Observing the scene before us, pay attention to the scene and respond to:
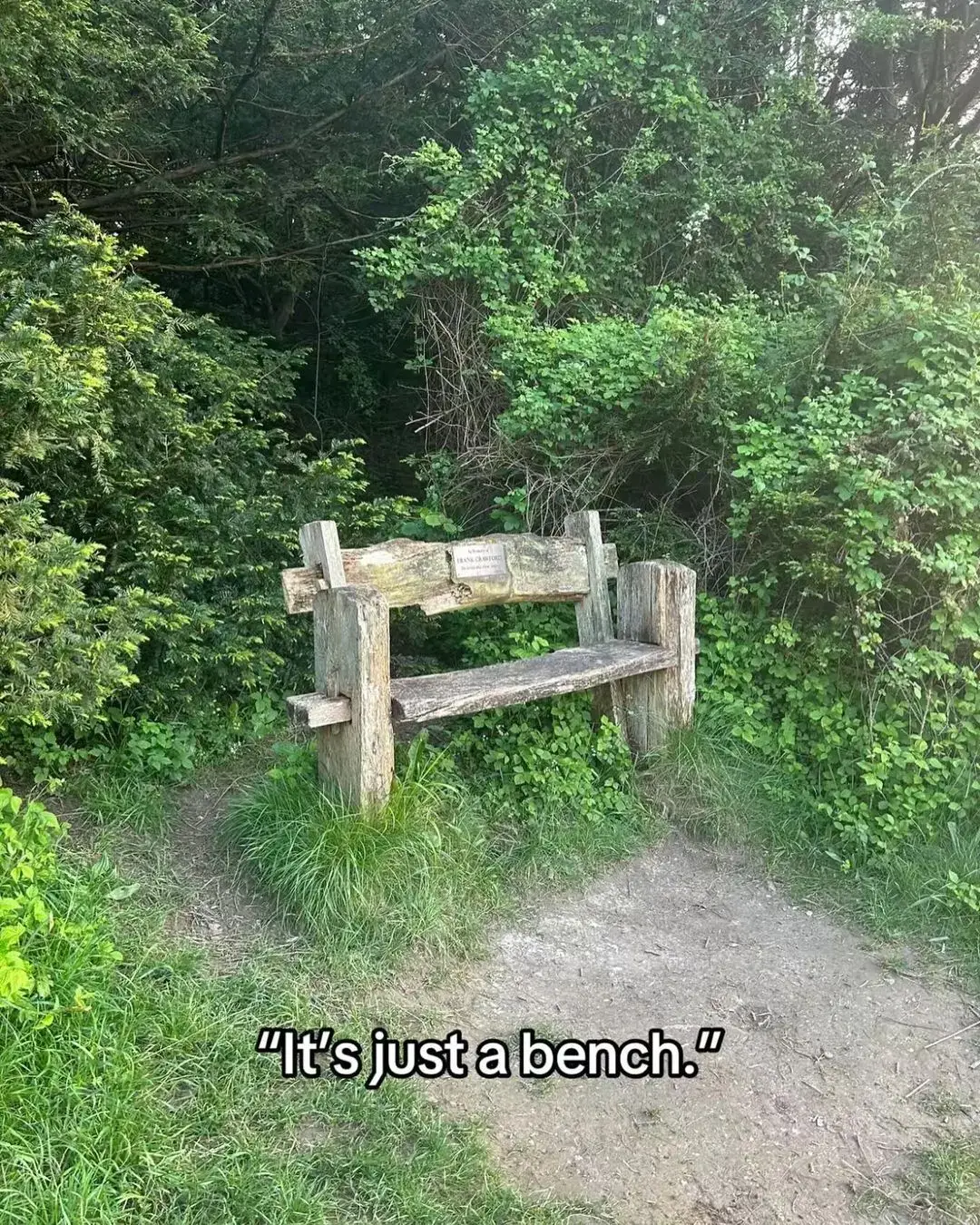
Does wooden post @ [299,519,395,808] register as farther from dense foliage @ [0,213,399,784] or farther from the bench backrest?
dense foliage @ [0,213,399,784]

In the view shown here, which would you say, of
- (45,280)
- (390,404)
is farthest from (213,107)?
(45,280)

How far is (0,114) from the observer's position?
5039 millimetres

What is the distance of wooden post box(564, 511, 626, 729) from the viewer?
479 cm

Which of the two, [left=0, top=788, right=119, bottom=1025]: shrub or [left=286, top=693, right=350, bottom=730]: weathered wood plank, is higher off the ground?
[left=286, top=693, right=350, bottom=730]: weathered wood plank

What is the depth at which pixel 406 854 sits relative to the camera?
3604mm

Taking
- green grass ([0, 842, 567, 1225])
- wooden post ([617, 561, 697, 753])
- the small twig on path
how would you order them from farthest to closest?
wooden post ([617, 561, 697, 753]), the small twig on path, green grass ([0, 842, 567, 1225])

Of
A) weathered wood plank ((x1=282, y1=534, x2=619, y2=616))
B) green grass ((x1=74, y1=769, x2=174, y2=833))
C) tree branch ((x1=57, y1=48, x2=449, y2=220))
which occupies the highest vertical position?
tree branch ((x1=57, y1=48, x2=449, y2=220))

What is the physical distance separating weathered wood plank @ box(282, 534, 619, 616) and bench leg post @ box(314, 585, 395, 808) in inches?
6.2

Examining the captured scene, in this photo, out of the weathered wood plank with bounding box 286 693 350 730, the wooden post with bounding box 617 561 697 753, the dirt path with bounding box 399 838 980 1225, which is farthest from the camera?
the wooden post with bounding box 617 561 697 753

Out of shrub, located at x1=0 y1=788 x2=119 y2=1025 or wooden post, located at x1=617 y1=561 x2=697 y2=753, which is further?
wooden post, located at x1=617 y1=561 x2=697 y2=753

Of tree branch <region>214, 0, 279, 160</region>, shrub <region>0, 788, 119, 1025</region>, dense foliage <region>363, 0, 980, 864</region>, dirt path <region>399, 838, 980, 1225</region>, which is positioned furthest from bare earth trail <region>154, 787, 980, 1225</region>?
tree branch <region>214, 0, 279, 160</region>

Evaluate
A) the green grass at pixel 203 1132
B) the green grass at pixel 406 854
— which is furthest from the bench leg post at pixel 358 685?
the green grass at pixel 203 1132

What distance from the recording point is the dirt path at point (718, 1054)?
8.66ft

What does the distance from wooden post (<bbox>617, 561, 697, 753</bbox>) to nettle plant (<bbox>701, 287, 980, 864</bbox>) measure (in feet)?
0.67
